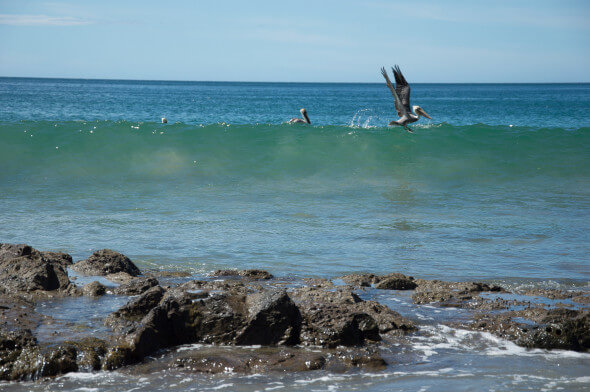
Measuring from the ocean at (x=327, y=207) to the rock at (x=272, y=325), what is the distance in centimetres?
59

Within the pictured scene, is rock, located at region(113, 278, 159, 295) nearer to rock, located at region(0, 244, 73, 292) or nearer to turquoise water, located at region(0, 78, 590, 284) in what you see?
rock, located at region(0, 244, 73, 292)

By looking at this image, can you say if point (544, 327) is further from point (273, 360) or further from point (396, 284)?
point (273, 360)

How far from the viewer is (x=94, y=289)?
5.88m

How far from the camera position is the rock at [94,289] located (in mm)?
5840

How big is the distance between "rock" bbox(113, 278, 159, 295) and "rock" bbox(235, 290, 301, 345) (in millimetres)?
1391

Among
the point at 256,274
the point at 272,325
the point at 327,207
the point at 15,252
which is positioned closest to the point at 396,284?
the point at 256,274

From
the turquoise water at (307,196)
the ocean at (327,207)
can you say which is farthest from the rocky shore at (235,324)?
the turquoise water at (307,196)

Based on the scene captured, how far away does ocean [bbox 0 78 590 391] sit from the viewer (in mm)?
4805

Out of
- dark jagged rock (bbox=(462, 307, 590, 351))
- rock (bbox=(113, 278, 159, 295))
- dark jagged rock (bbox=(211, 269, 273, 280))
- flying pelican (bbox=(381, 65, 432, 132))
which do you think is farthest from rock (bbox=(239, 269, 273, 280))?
flying pelican (bbox=(381, 65, 432, 132))

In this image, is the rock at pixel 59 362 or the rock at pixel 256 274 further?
the rock at pixel 256 274

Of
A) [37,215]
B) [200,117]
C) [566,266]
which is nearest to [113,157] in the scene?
[37,215]

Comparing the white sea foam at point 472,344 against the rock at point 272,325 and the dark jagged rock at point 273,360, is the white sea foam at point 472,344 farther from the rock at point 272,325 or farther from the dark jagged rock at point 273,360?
the rock at point 272,325

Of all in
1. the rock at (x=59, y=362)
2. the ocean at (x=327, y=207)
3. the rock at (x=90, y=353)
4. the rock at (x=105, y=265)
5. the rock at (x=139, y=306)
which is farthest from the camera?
the rock at (x=105, y=265)

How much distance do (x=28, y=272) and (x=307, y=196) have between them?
24.0 ft
